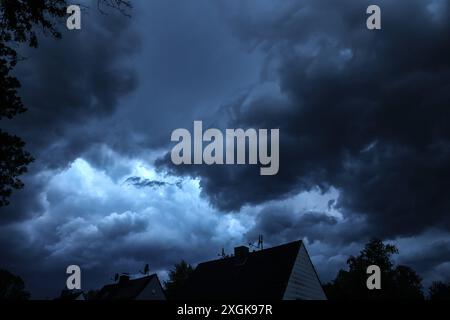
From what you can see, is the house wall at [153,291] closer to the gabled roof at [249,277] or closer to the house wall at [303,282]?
the gabled roof at [249,277]

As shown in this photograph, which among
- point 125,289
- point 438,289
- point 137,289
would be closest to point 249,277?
point 137,289

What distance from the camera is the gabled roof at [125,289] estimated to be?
42219mm

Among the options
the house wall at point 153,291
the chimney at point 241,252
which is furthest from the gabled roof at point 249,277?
the house wall at point 153,291

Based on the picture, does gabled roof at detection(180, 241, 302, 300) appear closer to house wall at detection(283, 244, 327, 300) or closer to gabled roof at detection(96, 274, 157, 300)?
house wall at detection(283, 244, 327, 300)

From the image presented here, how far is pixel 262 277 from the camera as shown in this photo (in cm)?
2522

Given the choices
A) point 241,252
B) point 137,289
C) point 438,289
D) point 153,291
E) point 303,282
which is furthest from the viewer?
point 438,289

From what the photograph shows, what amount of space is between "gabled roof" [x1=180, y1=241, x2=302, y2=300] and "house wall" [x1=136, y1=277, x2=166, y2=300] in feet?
37.5

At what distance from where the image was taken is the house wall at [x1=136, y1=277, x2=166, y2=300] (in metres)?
41.1

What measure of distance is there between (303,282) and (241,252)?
5.60 m

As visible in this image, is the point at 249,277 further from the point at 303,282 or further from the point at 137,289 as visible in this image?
the point at 137,289

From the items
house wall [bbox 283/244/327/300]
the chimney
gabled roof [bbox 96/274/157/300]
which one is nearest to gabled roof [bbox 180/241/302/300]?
the chimney
